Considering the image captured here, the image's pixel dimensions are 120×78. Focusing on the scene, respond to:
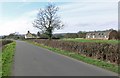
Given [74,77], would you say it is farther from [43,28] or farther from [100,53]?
[43,28]

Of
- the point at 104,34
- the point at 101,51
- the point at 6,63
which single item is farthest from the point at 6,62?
the point at 104,34

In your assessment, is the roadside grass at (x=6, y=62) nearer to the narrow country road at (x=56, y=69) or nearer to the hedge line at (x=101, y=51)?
the narrow country road at (x=56, y=69)

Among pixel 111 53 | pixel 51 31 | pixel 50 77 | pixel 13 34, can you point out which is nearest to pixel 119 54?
pixel 111 53

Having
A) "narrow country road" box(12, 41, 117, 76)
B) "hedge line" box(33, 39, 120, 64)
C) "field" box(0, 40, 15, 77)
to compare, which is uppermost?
"hedge line" box(33, 39, 120, 64)

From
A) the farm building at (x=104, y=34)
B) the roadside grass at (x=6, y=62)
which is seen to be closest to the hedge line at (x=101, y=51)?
the roadside grass at (x=6, y=62)

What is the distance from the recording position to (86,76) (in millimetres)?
10867

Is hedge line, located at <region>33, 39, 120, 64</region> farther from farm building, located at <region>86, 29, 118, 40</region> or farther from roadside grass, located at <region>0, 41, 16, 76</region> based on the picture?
farm building, located at <region>86, 29, 118, 40</region>

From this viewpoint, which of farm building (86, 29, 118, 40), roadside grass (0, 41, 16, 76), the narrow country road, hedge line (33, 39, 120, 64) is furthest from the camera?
farm building (86, 29, 118, 40)

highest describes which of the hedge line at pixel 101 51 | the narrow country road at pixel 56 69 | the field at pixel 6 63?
the hedge line at pixel 101 51

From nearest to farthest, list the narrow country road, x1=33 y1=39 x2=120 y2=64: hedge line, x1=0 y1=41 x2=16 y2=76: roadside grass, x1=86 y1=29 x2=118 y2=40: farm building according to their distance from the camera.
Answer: the narrow country road, x1=0 y1=41 x2=16 y2=76: roadside grass, x1=33 y1=39 x2=120 y2=64: hedge line, x1=86 y1=29 x2=118 y2=40: farm building

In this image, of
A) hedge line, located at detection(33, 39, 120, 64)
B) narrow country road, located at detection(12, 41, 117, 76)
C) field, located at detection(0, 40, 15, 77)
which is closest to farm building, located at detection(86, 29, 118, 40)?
field, located at detection(0, 40, 15, 77)

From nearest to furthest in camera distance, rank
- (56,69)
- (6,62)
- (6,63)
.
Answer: (56,69) → (6,63) → (6,62)

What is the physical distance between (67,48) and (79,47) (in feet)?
19.5

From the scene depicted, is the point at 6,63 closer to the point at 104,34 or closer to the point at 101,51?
the point at 101,51
